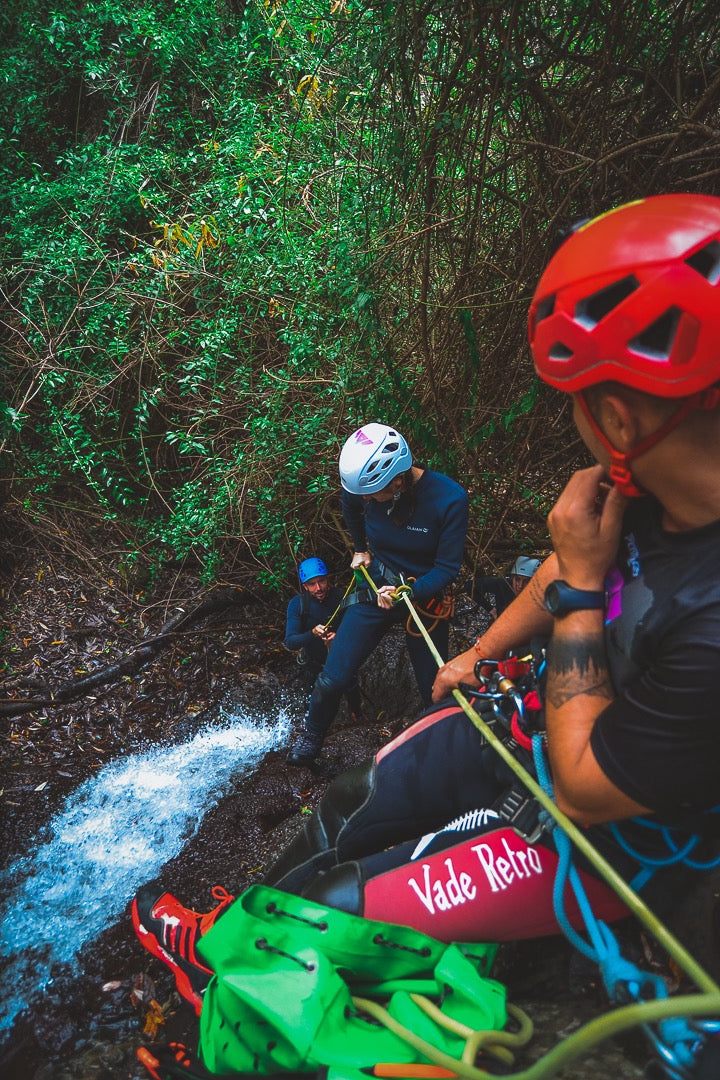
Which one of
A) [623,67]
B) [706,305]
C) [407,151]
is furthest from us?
[407,151]

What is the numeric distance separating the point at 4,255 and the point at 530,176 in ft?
17.5

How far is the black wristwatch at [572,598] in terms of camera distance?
140cm

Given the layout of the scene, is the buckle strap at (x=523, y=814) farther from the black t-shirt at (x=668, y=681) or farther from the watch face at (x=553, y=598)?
the watch face at (x=553, y=598)

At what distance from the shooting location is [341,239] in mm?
4477

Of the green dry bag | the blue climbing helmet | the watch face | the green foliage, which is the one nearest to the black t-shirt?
the watch face

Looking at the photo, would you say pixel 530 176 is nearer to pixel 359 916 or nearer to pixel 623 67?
pixel 623 67

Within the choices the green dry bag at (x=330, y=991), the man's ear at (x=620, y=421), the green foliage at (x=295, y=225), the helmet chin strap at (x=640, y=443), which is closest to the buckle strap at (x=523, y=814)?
the green dry bag at (x=330, y=991)

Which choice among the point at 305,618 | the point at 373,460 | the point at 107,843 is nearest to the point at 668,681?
the point at 373,460

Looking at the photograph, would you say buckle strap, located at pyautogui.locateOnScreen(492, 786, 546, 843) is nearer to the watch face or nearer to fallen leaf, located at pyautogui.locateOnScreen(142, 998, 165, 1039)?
the watch face

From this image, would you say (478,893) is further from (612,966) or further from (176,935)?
(176,935)

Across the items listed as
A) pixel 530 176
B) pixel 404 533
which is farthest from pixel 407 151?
pixel 404 533

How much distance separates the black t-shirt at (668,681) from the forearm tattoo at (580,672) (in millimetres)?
34

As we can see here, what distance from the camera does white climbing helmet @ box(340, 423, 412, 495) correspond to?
343 cm

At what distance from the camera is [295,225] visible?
515 cm
